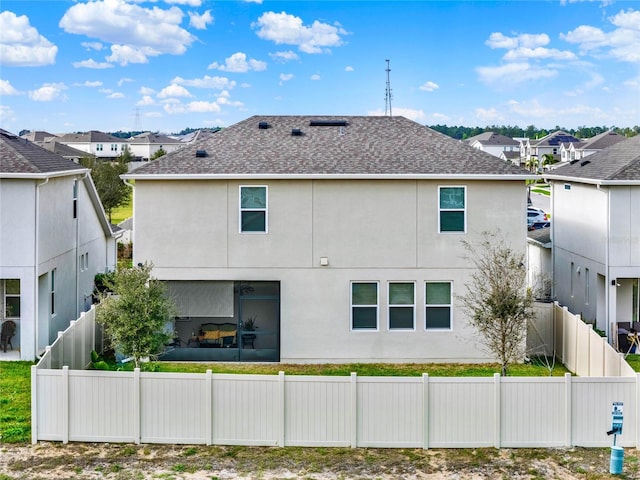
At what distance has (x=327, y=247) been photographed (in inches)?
748

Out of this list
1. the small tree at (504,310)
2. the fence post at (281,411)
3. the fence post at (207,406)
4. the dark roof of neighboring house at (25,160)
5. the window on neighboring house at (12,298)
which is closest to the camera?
the fence post at (281,411)

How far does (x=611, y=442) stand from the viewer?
1236 cm

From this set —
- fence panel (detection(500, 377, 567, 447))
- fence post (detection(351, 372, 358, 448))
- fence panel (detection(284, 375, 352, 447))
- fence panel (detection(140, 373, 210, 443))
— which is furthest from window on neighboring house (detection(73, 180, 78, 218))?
fence panel (detection(500, 377, 567, 447))

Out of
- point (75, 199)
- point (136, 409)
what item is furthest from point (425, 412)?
point (75, 199)

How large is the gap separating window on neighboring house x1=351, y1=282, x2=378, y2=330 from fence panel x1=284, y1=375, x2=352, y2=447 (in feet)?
22.0

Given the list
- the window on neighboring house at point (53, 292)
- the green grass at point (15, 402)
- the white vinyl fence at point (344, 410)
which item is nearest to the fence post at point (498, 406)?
the white vinyl fence at point (344, 410)

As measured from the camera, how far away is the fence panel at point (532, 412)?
12.3 meters

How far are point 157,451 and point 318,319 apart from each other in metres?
7.51

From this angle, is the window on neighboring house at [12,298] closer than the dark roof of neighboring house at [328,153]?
No

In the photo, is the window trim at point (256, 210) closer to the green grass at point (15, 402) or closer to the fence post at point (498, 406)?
the green grass at point (15, 402)

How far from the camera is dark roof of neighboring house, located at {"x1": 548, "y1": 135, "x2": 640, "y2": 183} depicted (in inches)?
795

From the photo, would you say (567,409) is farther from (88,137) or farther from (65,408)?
(88,137)

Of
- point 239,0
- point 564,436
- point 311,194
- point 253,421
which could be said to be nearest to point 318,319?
point 311,194

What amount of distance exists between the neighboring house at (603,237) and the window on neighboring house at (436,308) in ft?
16.7
